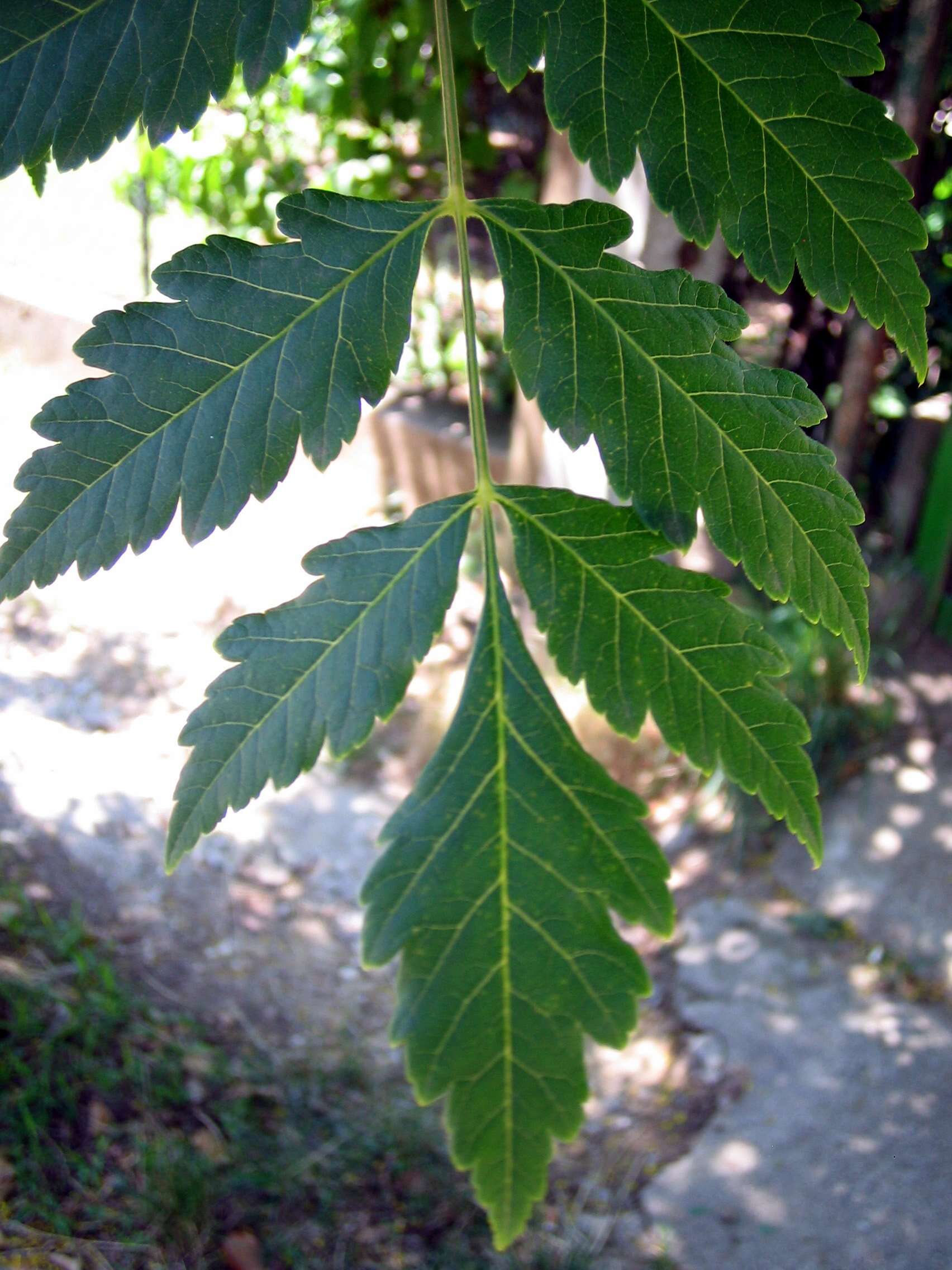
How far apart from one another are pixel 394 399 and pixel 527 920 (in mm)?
4472

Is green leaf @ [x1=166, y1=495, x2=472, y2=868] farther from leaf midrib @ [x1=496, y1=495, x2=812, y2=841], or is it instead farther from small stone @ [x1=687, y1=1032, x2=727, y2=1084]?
small stone @ [x1=687, y1=1032, x2=727, y2=1084]

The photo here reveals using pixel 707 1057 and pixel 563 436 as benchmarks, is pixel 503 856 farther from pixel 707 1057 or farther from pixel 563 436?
pixel 707 1057

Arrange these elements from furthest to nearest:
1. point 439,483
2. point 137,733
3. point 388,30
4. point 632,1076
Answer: point 439,483 < point 137,733 < point 388,30 < point 632,1076

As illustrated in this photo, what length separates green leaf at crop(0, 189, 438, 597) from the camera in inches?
28.4

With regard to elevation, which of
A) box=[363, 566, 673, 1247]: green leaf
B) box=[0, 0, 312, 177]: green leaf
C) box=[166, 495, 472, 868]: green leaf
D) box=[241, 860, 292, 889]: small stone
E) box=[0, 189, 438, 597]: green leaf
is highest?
box=[0, 0, 312, 177]: green leaf

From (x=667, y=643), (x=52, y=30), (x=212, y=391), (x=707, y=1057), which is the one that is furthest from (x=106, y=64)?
(x=707, y=1057)

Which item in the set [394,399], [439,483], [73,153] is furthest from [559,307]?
[394,399]

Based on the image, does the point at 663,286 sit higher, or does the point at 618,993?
the point at 663,286

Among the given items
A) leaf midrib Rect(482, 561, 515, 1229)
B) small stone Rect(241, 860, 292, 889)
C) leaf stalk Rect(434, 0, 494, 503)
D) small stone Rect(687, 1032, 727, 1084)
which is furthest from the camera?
small stone Rect(241, 860, 292, 889)

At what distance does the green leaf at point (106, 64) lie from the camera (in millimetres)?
750

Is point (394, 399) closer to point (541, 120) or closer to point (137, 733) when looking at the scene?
point (541, 120)

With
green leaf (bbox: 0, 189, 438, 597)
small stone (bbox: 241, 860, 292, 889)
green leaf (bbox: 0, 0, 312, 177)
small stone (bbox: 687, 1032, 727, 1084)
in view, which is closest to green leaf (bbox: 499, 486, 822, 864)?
green leaf (bbox: 0, 189, 438, 597)

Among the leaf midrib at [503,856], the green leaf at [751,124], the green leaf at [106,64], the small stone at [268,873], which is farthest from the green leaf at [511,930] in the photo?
the small stone at [268,873]

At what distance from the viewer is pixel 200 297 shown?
74 cm
